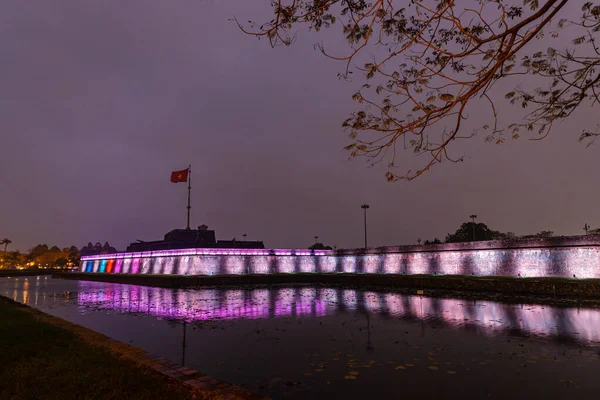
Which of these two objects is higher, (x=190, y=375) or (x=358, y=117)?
(x=358, y=117)

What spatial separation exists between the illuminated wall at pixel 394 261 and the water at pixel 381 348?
519 inches

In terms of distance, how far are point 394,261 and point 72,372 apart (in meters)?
37.2

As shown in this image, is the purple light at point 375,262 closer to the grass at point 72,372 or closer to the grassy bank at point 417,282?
the grassy bank at point 417,282

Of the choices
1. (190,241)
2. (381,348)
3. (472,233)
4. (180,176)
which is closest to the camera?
(381,348)

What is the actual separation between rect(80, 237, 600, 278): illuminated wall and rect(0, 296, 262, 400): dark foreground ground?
97.9ft

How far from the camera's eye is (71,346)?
7992mm

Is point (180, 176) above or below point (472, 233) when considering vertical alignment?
above

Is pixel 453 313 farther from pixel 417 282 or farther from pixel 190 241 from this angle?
pixel 190 241

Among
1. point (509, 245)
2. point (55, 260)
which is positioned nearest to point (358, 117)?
point (509, 245)

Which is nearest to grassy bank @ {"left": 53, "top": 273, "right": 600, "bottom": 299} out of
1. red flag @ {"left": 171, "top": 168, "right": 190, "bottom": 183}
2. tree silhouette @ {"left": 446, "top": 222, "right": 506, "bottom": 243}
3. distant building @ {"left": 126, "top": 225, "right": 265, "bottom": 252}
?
distant building @ {"left": 126, "top": 225, "right": 265, "bottom": 252}

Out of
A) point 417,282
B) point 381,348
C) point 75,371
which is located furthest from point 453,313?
point 417,282

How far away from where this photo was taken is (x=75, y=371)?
6.15 meters

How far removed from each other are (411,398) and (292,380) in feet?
6.97

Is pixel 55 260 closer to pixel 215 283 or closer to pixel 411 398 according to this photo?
pixel 215 283
